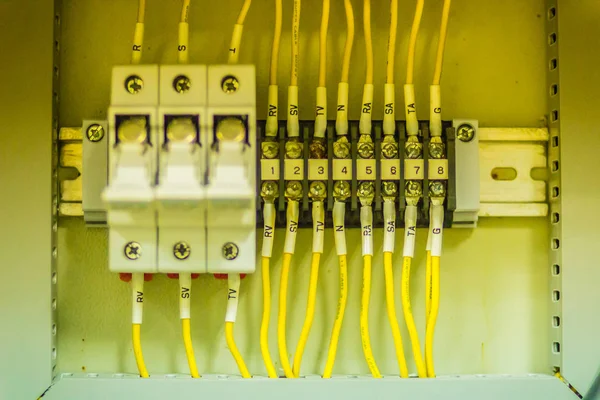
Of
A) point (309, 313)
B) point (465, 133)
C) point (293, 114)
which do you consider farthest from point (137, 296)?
point (465, 133)

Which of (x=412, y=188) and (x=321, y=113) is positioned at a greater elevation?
(x=321, y=113)

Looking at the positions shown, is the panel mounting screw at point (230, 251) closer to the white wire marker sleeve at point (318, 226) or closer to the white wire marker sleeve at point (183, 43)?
the white wire marker sleeve at point (318, 226)

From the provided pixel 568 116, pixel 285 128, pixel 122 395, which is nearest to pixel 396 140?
pixel 285 128

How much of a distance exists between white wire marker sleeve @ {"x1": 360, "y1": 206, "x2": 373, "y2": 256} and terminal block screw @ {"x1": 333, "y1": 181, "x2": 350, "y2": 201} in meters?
0.04

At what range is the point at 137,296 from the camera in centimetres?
92

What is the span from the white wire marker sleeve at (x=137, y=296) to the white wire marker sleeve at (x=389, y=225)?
1.32ft

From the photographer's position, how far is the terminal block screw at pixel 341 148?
910 mm

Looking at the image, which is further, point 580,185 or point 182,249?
point 580,185

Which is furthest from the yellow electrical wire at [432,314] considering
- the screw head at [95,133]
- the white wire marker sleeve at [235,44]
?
the screw head at [95,133]

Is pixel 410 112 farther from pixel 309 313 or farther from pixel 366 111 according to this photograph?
pixel 309 313

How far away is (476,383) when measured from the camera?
0.84 m

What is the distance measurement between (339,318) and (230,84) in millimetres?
412

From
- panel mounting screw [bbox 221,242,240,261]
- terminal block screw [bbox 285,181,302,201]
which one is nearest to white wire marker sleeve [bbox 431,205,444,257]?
terminal block screw [bbox 285,181,302,201]

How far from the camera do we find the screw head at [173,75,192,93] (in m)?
0.85
